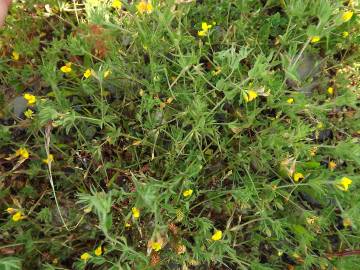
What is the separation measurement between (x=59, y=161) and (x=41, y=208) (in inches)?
13.2

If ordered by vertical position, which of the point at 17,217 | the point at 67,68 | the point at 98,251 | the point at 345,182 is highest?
the point at 67,68

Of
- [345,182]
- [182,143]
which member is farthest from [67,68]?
[345,182]

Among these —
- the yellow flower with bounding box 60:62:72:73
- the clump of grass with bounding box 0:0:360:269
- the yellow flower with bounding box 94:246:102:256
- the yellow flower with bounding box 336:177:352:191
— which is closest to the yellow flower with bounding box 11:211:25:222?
the clump of grass with bounding box 0:0:360:269

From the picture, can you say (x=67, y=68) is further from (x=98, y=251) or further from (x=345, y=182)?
(x=345, y=182)

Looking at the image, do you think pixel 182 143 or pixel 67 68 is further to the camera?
pixel 67 68

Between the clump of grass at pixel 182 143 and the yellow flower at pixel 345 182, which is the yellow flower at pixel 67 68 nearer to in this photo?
the clump of grass at pixel 182 143

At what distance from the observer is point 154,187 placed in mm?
2250

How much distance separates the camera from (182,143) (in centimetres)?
243

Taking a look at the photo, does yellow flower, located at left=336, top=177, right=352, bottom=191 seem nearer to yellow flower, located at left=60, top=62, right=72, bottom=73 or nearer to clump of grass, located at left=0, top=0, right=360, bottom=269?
clump of grass, located at left=0, top=0, right=360, bottom=269

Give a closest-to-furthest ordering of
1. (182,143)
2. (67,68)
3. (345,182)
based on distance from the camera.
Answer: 1. (345,182)
2. (182,143)
3. (67,68)

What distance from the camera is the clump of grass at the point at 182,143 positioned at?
2422 millimetres

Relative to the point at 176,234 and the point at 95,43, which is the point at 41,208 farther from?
the point at 95,43

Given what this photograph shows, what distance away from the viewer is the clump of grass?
2.42 m

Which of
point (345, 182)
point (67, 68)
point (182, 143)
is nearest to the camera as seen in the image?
point (345, 182)
